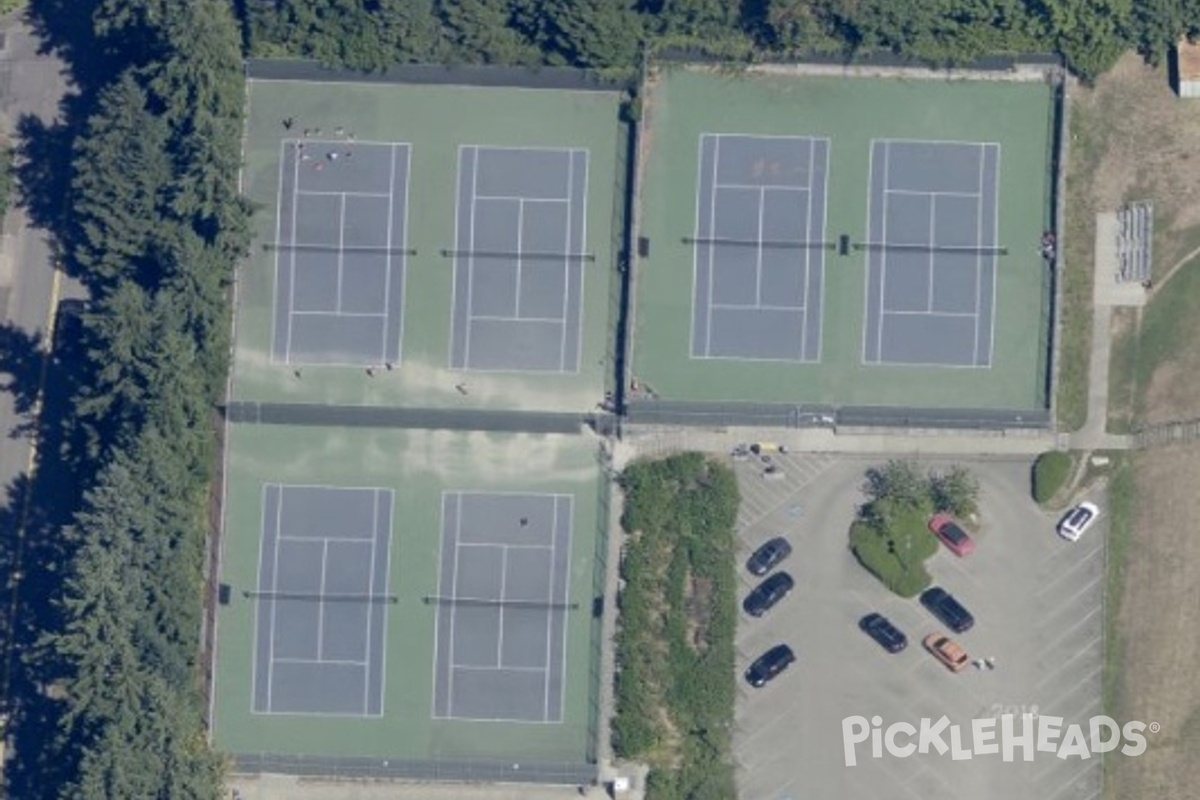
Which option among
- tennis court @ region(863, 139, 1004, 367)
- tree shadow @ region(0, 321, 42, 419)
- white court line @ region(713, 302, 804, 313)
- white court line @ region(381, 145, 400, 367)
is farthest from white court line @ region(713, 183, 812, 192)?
tree shadow @ region(0, 321, 42, 419)

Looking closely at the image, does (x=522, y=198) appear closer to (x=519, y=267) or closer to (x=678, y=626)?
(x=519, y=267)

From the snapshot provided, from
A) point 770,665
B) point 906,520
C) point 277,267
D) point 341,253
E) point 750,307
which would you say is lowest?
point 770,665

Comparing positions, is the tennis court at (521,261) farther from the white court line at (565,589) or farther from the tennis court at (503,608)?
the tennis court at (503,608)


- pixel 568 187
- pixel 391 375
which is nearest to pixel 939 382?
pixel 568 187

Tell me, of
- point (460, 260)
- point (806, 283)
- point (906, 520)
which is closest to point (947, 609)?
point (906, 520)

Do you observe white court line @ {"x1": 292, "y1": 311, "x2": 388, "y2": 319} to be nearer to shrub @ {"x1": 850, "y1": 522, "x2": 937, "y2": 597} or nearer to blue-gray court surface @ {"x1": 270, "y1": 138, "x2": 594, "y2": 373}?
blue-gray court surface @ {"x1": 270, "y1": 138, "x2": 594, "y2": 373}
